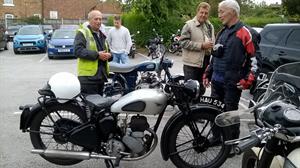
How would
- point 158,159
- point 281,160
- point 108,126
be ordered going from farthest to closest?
point 158,159, point 108,126, point 281,160

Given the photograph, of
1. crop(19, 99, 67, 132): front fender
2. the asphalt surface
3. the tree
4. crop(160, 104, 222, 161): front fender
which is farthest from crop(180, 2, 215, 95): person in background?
the tree

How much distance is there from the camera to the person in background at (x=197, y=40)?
254 inches

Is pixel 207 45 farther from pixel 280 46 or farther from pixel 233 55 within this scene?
pixel 280 46

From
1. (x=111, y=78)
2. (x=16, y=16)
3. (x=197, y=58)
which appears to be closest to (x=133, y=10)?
(x=111, y=78)

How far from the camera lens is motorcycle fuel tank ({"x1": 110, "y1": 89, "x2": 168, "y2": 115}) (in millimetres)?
4391

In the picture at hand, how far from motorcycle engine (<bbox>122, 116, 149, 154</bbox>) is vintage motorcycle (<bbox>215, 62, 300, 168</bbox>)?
151cm

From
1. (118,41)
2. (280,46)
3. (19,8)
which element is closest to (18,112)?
(118,41)

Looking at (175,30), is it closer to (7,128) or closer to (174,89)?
(7,128)

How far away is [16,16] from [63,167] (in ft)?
158

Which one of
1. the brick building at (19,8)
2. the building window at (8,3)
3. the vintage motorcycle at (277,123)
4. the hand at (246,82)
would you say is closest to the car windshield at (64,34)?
the hand at (246,82)

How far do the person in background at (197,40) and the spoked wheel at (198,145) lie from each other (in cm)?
182

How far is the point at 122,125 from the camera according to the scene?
4594 millimetres

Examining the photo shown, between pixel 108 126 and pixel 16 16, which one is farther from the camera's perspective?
pixel 16 16

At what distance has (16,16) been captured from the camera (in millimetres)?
50156
